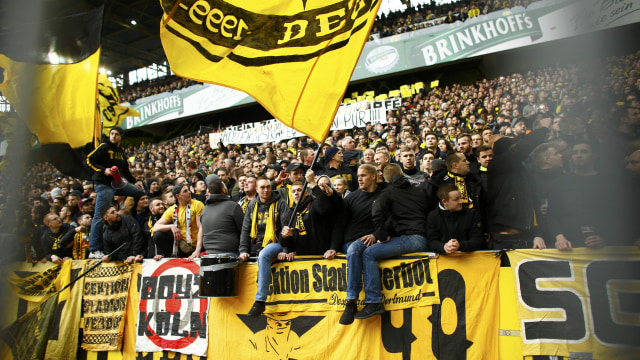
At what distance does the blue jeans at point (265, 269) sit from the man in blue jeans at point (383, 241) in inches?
38.9

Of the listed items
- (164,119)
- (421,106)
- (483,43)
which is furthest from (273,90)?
(164,119)

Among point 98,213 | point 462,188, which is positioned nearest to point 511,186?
point 462,188

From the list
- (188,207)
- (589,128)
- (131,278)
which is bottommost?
(131,278)

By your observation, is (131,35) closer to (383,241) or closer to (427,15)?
(427,15)

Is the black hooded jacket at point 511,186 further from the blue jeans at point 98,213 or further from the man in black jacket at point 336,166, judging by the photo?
the blue jeans at point 98,213

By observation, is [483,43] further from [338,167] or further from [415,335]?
[415,335]

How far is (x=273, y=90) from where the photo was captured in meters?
3.66

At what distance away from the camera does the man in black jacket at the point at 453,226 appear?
400 cm

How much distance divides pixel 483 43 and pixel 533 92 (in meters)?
6.88

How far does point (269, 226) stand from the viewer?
526 centimetres

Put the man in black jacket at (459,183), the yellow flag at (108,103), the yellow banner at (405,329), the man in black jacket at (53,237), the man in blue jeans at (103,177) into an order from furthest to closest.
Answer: the yellow flag at (108,103) → the man in black jacket at (53,237) → the man in blue jeans at (103,177) → the man in black jacket at (459,183) → the yellow banner at (405,329)

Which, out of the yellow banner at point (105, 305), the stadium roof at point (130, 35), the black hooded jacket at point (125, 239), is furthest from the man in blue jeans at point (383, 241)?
the stadium roof at point (130, 35)

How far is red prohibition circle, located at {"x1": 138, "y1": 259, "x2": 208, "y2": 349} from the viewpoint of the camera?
17.6 feet

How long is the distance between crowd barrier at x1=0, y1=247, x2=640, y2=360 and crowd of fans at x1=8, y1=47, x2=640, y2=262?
0.97 ft
